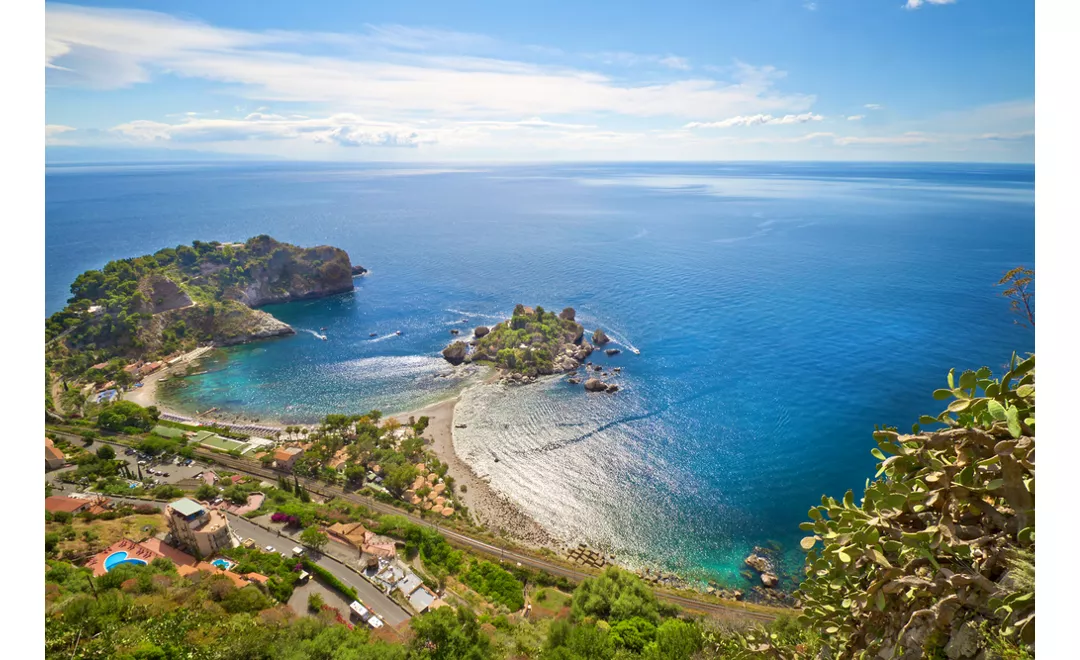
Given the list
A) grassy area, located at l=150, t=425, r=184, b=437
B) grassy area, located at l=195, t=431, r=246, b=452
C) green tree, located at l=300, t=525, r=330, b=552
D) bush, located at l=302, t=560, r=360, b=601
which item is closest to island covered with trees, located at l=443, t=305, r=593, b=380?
grassy area, located at l=195, t=431, r=246, b=452

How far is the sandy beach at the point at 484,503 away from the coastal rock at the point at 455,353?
30.9ft

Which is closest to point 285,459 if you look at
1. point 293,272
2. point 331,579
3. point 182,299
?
point 331,579

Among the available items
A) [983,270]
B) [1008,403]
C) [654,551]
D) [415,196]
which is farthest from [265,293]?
[415,196]

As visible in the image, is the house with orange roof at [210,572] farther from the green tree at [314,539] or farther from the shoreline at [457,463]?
the shoreline at [457,463]

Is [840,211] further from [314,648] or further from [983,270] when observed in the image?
[314,648]

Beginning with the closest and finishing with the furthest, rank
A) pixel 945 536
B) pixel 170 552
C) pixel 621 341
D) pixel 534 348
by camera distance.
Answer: pixel 945 536
pixel 170 552
pixel 534 348
pixel 621 341

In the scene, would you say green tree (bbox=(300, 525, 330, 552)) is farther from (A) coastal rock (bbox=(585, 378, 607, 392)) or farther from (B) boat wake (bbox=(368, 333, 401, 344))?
(B) boat wake (bbox=(368, 333, 401, 344))

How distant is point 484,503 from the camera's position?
25.4 meters

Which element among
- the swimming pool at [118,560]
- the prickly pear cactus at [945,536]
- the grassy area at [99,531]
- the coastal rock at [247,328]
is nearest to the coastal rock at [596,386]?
the grassy area at [99,531]

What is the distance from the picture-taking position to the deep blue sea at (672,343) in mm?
25750

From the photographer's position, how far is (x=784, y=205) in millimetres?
111688

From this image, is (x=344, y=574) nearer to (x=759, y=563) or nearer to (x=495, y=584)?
(x=495, y=584)

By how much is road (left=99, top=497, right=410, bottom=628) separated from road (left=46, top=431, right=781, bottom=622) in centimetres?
427

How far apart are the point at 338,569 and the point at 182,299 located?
39.4m
